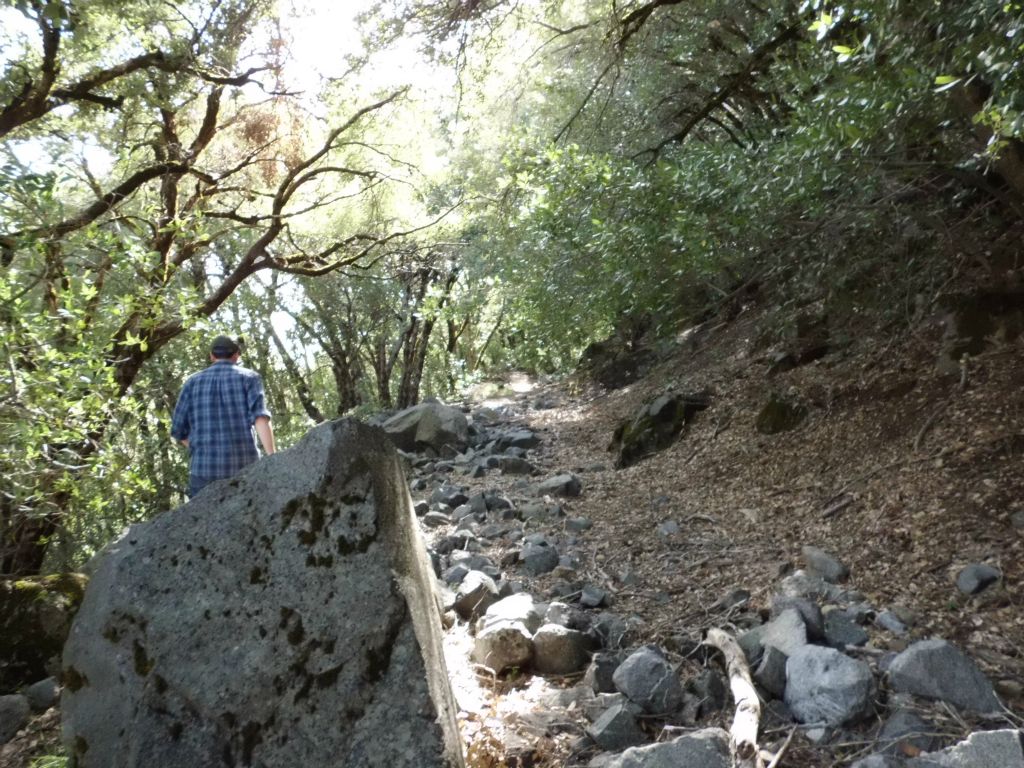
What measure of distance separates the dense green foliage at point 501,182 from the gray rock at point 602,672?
3.06 m

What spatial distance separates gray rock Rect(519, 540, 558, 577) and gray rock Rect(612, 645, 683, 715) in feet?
7.40

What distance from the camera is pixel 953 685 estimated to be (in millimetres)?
3352

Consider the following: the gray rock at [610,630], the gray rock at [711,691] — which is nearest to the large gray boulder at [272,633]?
the gray rock at [711,691]

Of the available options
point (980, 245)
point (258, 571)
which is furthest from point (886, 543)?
point (258, 571)

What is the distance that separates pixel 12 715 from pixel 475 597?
2796 millimetres

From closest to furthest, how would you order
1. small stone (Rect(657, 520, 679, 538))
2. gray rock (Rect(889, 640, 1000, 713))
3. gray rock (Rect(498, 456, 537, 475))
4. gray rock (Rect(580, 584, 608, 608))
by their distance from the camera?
gray rock (Rect(889, 640, 1000, 713)) < gray rock (Rect(580, 584, 608, 608)) < small stone (Rect(657, 520, 679, 538)) < gray rock (Rect(498, 456, 537, 475))

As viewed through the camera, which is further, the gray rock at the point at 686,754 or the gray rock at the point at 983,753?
the gray rock at the point at 686,754

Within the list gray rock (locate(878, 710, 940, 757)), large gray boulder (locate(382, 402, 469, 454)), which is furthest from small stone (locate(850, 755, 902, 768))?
large gray boulder (locate(382, 402, 469, 454))

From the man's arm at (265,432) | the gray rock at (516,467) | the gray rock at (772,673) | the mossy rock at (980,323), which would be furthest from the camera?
the gray rock at (516,467)

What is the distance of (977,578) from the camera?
4.08m

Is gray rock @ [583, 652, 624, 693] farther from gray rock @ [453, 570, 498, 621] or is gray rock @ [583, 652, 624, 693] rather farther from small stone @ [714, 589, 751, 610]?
gray rock @ [453, 570, 498, 621]

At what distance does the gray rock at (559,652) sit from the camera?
14.4 feet

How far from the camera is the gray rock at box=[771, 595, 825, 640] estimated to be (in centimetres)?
397

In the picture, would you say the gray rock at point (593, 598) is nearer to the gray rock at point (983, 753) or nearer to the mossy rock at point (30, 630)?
the gray rock at point (983, 753)
